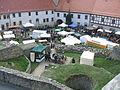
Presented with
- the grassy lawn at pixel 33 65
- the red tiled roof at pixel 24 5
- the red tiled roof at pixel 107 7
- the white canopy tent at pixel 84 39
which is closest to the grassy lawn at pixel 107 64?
the grassy lawn at pixel 33 65

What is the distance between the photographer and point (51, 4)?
4750 cm

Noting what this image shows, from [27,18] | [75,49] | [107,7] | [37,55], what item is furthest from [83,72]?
[27,18]

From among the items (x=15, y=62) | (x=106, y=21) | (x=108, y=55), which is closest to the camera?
(x=15, y=62)

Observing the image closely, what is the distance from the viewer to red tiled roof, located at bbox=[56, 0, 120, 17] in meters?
40.3

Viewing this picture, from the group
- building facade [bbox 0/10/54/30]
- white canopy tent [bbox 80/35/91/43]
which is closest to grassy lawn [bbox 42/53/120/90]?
white canopy tent [bbox 80/35/91/43]

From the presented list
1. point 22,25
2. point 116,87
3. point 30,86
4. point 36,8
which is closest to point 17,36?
point 22,25

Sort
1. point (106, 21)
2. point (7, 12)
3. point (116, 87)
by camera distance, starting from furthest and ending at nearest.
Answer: point (7, 12)
point (106, 21)
point (116, 87)

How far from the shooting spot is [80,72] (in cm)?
2072

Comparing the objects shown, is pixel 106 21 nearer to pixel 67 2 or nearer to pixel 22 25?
pixel 67 2

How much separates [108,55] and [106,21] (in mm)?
13660

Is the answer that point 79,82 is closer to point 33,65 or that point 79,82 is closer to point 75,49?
point 33,65

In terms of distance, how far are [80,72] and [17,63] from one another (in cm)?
796

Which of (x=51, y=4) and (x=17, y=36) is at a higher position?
(x=51, y=4)

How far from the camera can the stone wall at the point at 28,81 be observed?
60.4ft
